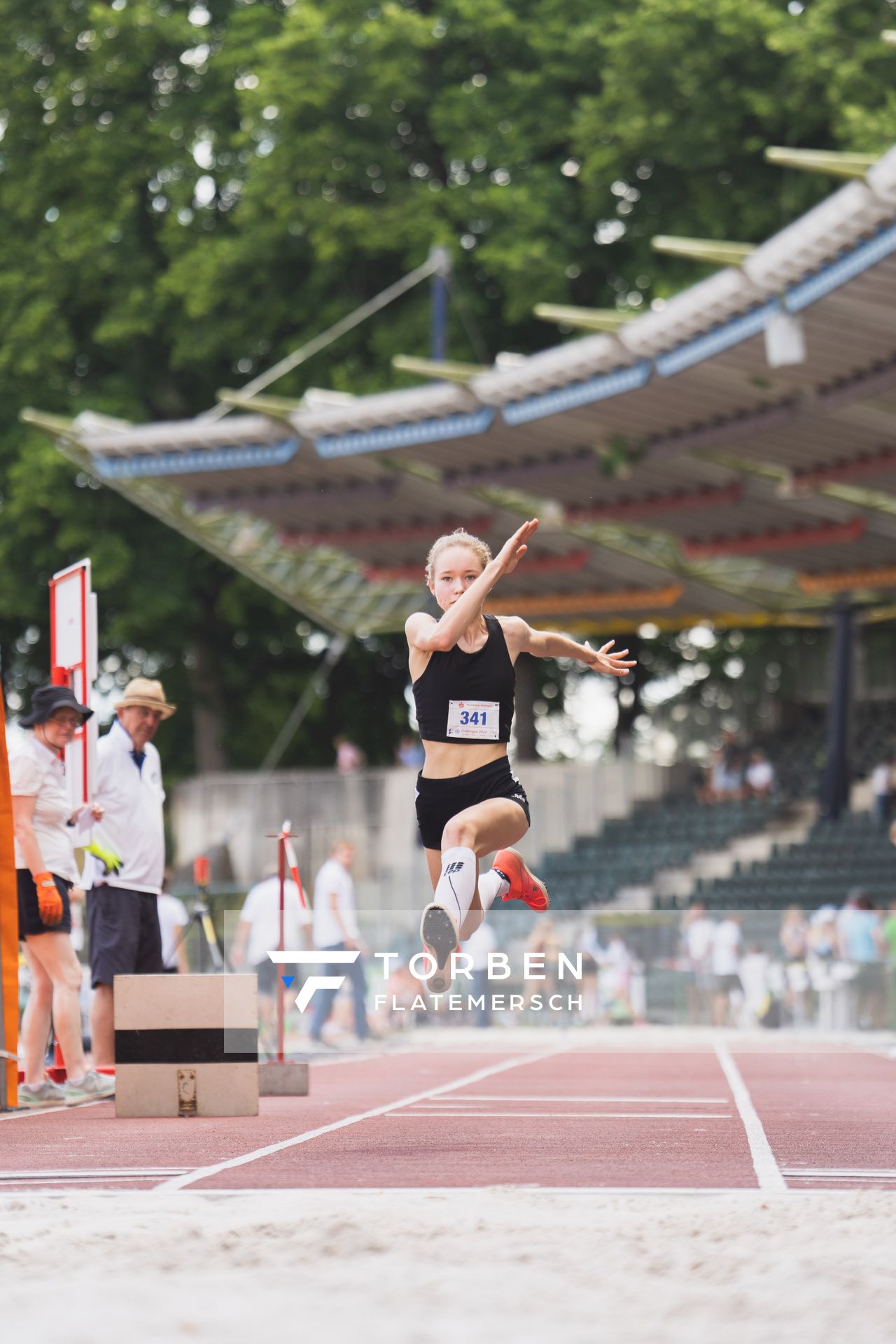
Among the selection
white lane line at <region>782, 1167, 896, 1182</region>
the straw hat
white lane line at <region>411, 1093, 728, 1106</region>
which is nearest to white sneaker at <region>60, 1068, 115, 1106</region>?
white lane line at <region>411, 1093, 728, 1106</region>

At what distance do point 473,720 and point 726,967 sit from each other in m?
16.3

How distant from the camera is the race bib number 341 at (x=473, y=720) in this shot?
7965 millimetres

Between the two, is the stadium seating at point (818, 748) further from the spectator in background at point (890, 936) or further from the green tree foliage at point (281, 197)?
the spectator in background at point (890, 936)

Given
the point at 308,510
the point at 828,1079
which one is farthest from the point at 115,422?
the point at 828,1079

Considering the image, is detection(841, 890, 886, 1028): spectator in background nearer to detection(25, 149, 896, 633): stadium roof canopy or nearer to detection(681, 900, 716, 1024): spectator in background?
detection(681, 900, 716, 1024): spectator in background

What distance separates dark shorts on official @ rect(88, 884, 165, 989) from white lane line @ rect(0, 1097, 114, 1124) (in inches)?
29.5

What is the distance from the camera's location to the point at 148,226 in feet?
132

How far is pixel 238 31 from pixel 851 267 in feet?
63.8

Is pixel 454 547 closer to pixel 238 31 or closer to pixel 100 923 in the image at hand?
pixel 100 923

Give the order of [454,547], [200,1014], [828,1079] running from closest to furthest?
1. [454,547]
2. [200,1014]
3. [828,1079]

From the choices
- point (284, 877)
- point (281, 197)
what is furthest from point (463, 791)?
point (281, 197)

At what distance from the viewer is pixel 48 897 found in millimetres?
10711

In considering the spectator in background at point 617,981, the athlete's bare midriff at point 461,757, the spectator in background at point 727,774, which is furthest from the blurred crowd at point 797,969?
the athlete's bare midriff at point 461,757

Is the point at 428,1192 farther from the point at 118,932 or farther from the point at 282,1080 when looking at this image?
the point at 118,932
